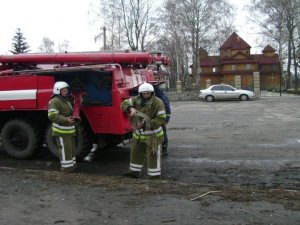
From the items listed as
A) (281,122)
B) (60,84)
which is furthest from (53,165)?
(281,122)

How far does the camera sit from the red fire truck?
8.99 metres

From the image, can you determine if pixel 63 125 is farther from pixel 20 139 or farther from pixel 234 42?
pixel 234 42

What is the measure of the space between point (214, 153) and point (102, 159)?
2517 millimetres

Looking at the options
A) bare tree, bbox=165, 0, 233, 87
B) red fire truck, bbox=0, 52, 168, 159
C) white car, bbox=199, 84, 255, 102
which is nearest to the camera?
red fire truck, bbox=0, 52, 168, 159

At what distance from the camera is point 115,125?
8969 millimetres

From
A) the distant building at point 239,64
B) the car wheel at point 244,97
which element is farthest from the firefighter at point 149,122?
the distant building at point 239,64

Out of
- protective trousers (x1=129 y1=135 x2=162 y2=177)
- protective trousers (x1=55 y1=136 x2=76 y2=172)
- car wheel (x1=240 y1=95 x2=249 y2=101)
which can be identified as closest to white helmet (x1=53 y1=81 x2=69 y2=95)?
protective trousers (x1=55 y1=136 x2=76 y2=172)

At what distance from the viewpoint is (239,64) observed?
7156 cm

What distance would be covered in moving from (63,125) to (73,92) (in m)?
0.90

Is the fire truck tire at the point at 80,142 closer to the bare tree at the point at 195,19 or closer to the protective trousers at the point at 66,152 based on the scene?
the protective trousers at the point at 66,152

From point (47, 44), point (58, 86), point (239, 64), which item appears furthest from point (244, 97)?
point (47, 44)

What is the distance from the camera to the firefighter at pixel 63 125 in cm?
841

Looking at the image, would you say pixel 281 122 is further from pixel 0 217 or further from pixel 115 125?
pixel 0 217

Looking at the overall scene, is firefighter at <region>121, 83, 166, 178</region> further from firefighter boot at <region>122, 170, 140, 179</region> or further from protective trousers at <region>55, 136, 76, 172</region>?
protective trousers at <region>55, 136, 76, 172</region>
